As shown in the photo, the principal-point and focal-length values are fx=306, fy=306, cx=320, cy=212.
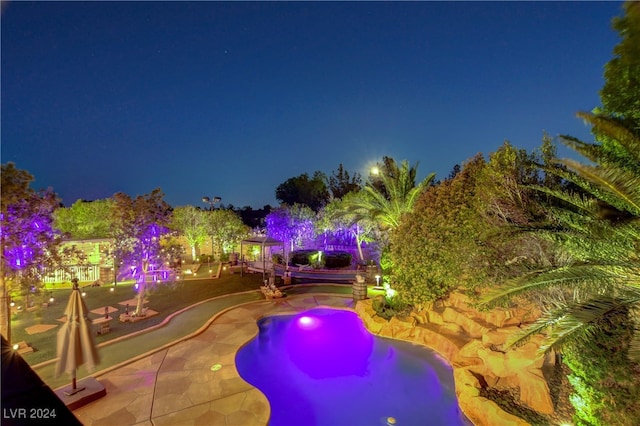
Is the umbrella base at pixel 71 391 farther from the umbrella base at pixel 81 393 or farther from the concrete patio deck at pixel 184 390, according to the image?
the concrete patio deck at pixel 184 390

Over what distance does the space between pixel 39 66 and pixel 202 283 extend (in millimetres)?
15083

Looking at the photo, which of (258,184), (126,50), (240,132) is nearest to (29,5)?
(126,50)

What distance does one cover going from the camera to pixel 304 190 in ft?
169

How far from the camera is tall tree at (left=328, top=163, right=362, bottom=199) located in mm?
48375

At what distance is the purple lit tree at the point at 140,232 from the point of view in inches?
523

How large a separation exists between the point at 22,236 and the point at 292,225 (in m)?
21.2

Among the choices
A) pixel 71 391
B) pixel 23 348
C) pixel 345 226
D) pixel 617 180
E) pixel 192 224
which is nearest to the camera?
pixel 617 180

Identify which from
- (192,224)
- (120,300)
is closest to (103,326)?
(120,300)

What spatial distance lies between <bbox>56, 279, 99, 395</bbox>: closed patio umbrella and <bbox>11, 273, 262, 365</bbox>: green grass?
2.94m

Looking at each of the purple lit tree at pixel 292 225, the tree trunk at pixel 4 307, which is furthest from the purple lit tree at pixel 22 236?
the purple lit tree at pixel 292 225

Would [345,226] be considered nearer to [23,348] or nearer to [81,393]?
[23,348]

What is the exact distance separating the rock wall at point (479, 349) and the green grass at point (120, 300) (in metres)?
8.96

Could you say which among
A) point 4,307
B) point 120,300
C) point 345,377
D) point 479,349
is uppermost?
point 4,307

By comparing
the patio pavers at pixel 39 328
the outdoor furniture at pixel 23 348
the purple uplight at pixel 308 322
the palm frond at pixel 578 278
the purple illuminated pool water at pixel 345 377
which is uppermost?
the palm frond at pixel 578 278
